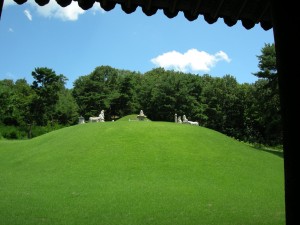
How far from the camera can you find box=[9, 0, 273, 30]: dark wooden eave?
3.12 metres

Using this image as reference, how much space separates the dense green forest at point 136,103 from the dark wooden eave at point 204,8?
3777cm

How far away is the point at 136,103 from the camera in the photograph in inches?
1889

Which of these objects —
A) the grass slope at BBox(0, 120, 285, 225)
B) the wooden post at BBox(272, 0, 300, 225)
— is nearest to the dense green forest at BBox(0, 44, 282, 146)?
the grass slope at BBox(0, 120, 285, 225)

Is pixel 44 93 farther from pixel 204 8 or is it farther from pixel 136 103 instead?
pixel 204 8

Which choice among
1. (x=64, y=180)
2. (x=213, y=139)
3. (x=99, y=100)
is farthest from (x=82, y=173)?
(x=99, y=100)

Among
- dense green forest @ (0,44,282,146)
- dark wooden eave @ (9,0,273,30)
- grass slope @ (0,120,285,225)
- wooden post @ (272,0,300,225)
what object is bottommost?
grass slope @ (0,120,285,225)

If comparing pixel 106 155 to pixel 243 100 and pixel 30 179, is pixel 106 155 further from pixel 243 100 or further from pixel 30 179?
pixel 243 100

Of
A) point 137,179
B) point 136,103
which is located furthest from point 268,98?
point 137,179

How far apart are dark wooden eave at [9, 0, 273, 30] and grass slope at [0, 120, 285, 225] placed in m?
6.84

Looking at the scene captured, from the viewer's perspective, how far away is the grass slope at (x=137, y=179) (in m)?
10.0

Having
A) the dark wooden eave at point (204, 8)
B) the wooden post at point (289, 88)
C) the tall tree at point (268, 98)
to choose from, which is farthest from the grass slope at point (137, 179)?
the tall tree at point (268, 98)

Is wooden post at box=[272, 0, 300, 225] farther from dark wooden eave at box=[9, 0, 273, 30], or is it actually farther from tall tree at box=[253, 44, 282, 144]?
tall tree at box=[253, 44, 282, 144]

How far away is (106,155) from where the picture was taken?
64.4ft

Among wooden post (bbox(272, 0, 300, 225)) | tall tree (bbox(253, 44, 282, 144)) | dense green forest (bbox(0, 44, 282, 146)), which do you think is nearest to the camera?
wooden post (bbox(272, 0, 300, 225))
